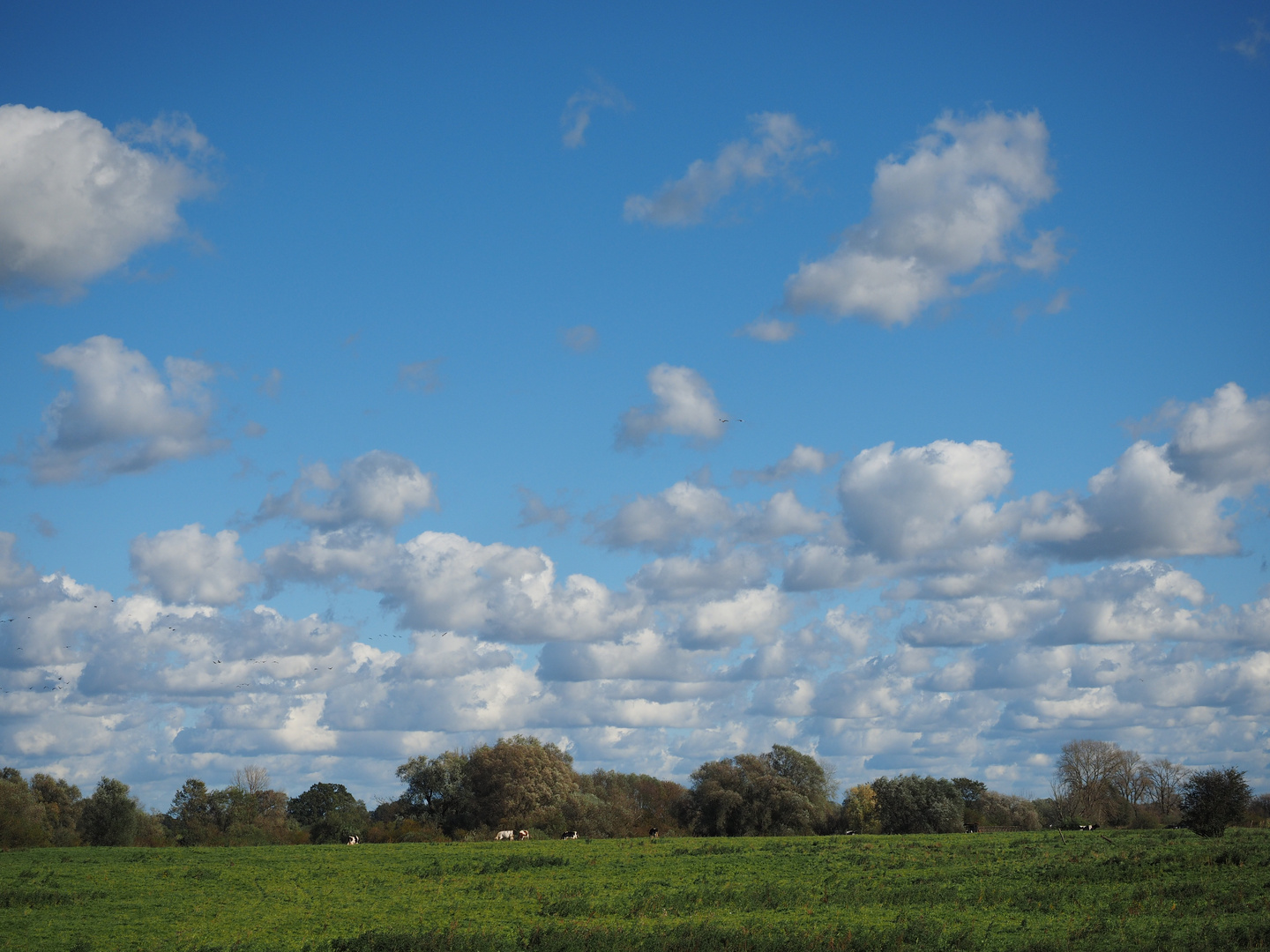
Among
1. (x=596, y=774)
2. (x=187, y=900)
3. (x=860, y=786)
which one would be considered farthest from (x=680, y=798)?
(x=187, y=900)

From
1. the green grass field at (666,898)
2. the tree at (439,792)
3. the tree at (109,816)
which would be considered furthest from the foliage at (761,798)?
the tree at (109,816)

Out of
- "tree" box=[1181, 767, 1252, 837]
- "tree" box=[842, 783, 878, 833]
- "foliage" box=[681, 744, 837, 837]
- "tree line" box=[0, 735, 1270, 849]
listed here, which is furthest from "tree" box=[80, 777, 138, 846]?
"tree" box=[1181, 767, 1252, 837]

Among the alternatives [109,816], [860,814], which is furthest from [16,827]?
[860,814]

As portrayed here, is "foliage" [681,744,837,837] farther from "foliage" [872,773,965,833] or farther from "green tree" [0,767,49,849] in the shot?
"green tree" [0,767,49,849]

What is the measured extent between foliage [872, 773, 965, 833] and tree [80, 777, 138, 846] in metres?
75.1

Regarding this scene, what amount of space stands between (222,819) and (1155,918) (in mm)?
99348

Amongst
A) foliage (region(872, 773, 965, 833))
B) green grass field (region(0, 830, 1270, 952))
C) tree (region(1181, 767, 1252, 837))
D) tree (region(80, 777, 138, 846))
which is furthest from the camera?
foliage (region(872, 773, 965, 833))

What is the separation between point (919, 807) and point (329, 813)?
61.2 metres

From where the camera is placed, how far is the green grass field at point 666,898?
93.7 ft

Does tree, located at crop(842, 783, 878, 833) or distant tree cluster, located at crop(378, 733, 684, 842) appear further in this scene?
tree, located at crop(842, 783, 878, 833)

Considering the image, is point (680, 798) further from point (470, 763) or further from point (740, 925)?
point (740, 925)

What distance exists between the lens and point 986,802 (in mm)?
120188

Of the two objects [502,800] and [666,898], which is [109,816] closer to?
[502,800]

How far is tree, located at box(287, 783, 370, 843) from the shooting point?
298 feet
